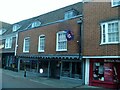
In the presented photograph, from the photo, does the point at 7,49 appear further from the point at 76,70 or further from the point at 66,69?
the point at 76,70

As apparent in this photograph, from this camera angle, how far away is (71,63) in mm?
19953

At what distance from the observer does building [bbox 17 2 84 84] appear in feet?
63.5

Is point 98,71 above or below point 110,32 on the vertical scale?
below

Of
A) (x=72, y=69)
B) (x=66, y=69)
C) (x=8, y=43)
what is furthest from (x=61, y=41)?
(x=8, y=43)

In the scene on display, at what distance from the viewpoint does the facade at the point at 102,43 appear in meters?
16.1

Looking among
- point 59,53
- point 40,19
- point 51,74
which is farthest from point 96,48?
point 40,19

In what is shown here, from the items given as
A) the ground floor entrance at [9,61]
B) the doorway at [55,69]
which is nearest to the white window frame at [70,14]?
the doorway at [55,69]

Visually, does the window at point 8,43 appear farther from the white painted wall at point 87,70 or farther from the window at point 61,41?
the white painted wall at point 87,70

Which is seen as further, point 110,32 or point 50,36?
point 50,36

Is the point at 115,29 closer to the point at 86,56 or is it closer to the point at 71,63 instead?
the point at 86,56

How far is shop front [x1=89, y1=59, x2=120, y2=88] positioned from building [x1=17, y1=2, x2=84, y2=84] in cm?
119

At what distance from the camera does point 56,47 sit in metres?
21.7

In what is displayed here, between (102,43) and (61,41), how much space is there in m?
5.47

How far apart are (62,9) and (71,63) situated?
29.5 feet
